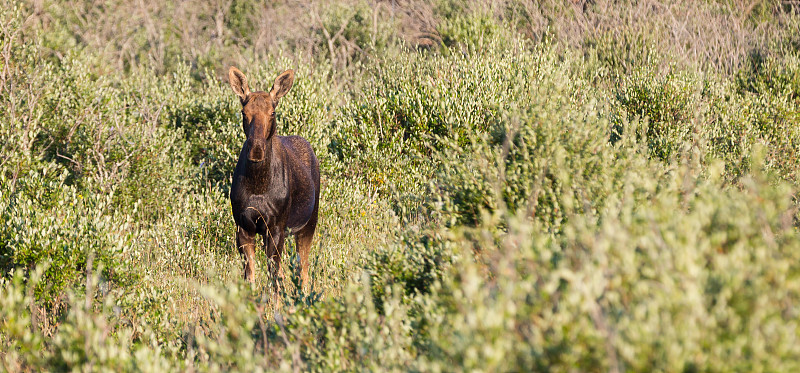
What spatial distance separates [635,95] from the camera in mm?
12898

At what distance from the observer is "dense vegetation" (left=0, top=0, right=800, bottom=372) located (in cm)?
295

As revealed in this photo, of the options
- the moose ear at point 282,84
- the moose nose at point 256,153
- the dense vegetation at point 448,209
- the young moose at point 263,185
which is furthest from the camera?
the moose ear at point 282,84

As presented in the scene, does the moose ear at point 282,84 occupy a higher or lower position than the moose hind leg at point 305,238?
higher

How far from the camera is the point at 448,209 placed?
5387 millimetres

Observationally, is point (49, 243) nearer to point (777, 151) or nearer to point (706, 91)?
point (777, 151)

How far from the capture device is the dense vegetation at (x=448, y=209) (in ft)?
9.68

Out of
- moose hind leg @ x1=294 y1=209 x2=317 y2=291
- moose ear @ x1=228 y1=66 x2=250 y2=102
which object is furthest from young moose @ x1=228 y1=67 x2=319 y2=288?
moose hind leg @ x1=294 y1=209 x2=317 y2=291

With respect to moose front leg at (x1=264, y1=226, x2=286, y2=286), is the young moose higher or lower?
higher

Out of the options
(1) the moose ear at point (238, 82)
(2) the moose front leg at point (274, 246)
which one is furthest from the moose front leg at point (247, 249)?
(1) the moose ear at point (238, 82)

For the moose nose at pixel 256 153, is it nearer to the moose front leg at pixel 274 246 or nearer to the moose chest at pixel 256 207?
the moose chest at pixel 256 207

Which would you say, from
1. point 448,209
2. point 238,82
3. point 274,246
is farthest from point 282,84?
point 448,209

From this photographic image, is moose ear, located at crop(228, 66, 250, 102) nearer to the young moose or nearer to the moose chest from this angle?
the young moose

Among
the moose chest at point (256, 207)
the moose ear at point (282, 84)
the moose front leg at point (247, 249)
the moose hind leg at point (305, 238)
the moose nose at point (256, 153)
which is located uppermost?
the moose ear at point (282, 84)

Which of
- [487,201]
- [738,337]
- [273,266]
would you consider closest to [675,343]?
[738,337]
